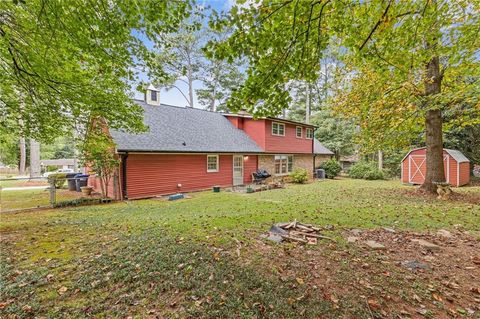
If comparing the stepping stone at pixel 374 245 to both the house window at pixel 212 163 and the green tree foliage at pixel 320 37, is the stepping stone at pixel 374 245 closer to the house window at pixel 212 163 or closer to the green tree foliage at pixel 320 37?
the green tree foliage at pixel 320 37

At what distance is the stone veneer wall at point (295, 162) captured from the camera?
1736 centimetres

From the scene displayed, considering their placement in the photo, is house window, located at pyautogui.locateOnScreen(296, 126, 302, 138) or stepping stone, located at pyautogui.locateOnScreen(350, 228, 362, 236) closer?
stepping stone, located at pyautogui.locateOnScreen(350, 228, 362, 236)

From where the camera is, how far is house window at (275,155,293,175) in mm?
18688

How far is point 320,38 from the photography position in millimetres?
3820

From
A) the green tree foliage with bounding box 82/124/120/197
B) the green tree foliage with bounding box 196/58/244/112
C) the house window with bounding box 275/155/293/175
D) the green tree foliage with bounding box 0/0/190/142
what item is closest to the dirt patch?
the green tree foliage with bounding box 0/0/190/142

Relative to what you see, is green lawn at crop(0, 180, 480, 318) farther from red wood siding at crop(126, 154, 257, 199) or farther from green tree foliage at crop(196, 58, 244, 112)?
green tree foliage at crop(196, 58, 244, 112)

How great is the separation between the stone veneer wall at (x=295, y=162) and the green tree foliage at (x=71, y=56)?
1157 centimetres

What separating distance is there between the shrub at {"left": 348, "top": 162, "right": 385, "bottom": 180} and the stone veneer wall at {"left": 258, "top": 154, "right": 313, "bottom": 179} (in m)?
3.97

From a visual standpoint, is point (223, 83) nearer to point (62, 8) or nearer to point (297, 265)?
point (62, 8)

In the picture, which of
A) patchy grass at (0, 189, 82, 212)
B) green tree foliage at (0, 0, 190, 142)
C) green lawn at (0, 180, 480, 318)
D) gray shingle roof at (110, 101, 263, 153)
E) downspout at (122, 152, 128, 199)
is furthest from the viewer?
gray shingle roof at (110, 101, 263, 153)

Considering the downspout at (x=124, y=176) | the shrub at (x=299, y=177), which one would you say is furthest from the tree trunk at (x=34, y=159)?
the shrub at (x=299, y=177)

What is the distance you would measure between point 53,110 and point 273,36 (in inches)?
234

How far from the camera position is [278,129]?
1839 centimetres

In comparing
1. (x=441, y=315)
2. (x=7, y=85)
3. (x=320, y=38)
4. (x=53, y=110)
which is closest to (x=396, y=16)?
(x=320, y=38)
